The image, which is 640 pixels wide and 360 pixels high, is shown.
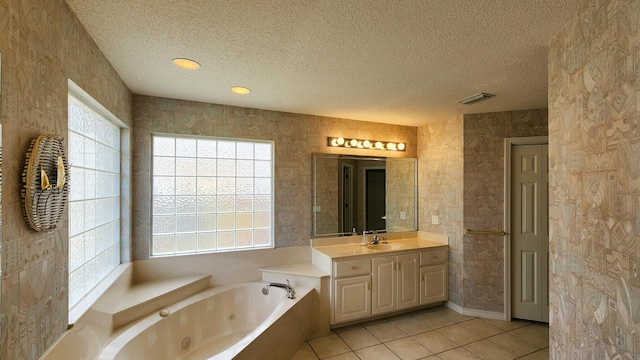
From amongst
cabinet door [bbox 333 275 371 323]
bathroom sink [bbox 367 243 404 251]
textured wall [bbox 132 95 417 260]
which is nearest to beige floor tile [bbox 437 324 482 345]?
cabinet door [bbox 333 275 371 323]

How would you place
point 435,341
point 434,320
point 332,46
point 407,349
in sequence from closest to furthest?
1. point 332,46
2. point 407,349
3. point 435,341
4. point 434,320

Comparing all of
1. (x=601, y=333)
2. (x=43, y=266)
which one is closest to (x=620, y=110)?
(x=601, y=333)

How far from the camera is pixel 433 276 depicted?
3.45 m

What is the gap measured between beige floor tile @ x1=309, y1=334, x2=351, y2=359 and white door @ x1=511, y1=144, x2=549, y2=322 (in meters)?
2.07

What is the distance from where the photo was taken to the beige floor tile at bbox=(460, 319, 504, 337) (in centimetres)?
292

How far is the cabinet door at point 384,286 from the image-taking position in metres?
3.12

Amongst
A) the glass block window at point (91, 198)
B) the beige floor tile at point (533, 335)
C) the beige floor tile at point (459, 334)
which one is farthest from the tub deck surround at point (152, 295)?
the beige floor tile at point (533, 335)

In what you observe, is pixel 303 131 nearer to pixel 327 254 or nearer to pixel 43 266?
pixel 327 254

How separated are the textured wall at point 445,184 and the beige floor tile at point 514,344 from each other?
57 cm

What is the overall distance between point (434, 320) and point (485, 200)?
1512mm

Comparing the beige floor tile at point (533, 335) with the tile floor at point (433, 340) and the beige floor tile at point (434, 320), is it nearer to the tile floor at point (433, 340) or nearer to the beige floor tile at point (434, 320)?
the tile floor at point (433, 340)

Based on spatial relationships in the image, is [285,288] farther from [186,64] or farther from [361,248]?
[186,64]

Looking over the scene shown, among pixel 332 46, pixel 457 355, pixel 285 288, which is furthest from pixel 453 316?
pixel 332 46

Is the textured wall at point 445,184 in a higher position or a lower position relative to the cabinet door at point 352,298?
higher
